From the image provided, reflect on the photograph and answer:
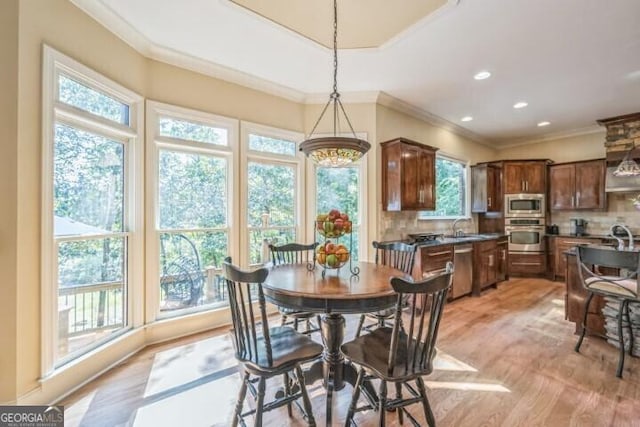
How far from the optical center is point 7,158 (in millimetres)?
1846

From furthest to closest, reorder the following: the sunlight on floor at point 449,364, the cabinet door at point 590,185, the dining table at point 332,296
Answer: the cabinet door at point 590,185 < the sunlight on floor at point 449,364 < the dining table at point 332,296

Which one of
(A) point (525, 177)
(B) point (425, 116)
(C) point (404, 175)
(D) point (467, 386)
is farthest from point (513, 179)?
(D) point (467, 386)

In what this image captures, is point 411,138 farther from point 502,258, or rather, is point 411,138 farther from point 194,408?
point 194,408

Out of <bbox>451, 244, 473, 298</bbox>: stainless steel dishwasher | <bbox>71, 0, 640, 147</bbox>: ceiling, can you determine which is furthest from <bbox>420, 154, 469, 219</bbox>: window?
<bbox>71, 0, 640, 147</bbox>: ceiling

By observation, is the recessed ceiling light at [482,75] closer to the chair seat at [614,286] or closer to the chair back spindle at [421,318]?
the chair seat at [614,286]

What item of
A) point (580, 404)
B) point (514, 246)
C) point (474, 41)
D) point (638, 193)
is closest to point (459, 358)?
point (580, 404)

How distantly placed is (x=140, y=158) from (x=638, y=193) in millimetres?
7631

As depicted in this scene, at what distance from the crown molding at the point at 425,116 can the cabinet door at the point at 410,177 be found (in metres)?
0.71

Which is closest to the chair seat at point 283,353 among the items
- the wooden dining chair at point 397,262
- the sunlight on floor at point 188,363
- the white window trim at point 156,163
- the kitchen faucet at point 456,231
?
the wooden dining chair at point 397,262

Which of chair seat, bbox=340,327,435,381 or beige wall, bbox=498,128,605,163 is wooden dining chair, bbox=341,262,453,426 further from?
beige wall, bbox=498,128,605,163

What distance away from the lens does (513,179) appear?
20.2 feet

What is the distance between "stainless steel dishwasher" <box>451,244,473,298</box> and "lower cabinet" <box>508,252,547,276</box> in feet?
6.96

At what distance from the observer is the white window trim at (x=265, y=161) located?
3596mm

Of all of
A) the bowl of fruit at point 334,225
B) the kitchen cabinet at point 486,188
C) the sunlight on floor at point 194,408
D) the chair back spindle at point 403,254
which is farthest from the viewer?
the kitchen cabinet at point 486,188
